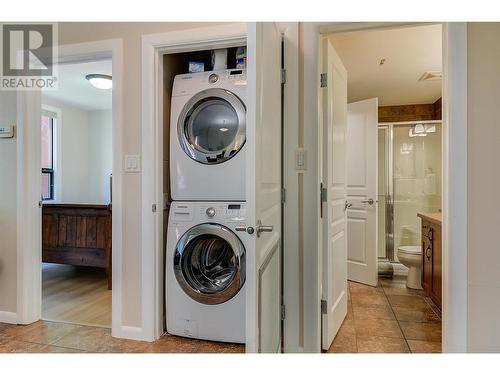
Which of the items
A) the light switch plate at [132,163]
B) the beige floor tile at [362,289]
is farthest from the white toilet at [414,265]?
the light switch plate at [132,163]

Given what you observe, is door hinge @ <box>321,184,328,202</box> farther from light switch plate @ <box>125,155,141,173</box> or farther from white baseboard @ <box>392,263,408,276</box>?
white baseboard @ <box>392,263,408,276</box>

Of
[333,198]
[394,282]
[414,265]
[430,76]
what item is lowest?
[394,282]

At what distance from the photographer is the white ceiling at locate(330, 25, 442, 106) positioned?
241cm

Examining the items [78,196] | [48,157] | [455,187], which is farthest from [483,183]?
[78,196]

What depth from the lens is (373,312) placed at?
8.39 feet

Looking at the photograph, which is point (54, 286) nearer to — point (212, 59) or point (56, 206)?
point (56, 206)

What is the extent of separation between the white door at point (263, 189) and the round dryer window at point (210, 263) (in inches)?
13.6

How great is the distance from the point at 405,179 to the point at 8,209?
424cm

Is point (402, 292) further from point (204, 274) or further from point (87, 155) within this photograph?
point (87, 155)

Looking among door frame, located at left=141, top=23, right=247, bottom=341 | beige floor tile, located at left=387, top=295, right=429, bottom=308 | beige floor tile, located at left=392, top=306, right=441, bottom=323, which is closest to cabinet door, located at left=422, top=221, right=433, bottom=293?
beige floor tile, located at left=387, top=295, right=429, bottom=308

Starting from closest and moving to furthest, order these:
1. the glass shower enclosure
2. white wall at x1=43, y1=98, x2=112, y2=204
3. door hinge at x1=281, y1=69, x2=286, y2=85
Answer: door hinge at x1=281, y1=69, x2=286, y2=85 → the glass shower enclosure → white wall at x1=43, y1=98, x2=112, y2=204

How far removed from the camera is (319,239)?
1.84 metres

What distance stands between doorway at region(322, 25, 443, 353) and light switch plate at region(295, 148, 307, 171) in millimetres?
202
